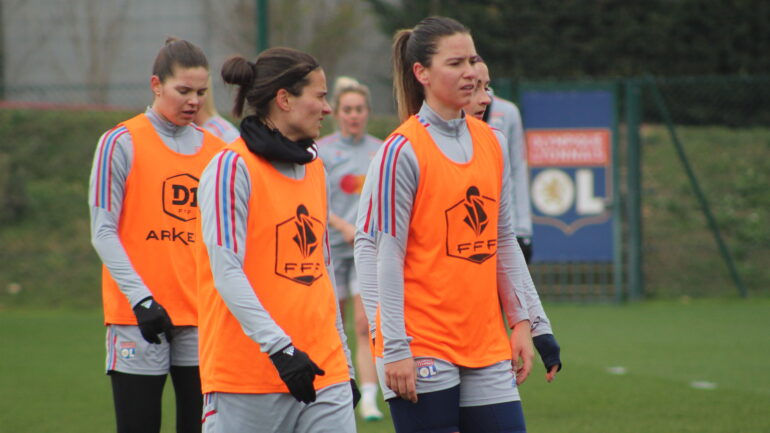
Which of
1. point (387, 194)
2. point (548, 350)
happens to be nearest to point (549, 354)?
point (548, 350)

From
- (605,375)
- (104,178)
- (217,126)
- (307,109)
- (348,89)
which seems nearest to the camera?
(307,109)

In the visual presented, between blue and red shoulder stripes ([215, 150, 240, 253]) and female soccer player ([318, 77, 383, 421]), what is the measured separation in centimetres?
379

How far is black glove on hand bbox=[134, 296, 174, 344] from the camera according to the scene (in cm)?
424

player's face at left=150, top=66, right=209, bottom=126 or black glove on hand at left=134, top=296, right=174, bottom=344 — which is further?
player's face at left=150, top=66, right=209, bottom=126

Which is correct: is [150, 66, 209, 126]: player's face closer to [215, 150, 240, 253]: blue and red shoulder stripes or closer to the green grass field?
[215, 150, 240, 253]: blue and red shoulder stripes

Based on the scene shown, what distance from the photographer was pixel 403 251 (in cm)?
358

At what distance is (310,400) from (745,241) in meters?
13.0

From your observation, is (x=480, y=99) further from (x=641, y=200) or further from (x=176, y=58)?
(x=641, y=200)

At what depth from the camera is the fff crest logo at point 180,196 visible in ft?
15.0

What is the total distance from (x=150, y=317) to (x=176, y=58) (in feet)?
3.75

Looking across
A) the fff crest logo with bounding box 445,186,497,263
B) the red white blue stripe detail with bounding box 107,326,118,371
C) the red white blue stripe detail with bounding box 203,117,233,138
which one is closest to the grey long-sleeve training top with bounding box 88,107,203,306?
the red white blue stripe detail with bounding box 107,326,118,371

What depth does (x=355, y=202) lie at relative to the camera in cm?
743

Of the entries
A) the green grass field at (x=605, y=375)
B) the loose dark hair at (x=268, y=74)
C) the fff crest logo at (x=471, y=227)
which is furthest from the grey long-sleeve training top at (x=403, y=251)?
the green grass field at (x=605, y=375)

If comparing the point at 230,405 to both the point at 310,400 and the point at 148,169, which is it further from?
the point at 148,169
